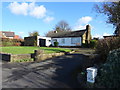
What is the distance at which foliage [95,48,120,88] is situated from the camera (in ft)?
14.9

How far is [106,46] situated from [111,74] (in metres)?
2.67

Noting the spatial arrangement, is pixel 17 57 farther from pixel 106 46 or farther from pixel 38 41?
pixel 38 41

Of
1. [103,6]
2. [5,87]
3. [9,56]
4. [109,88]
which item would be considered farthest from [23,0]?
[103,6]

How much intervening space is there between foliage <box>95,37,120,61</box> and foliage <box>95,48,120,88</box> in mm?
1775

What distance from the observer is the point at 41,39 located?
Answer: 33312 mm

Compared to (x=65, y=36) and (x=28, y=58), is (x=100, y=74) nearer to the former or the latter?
(x=28, y=58)

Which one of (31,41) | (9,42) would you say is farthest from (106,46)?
(9,42)

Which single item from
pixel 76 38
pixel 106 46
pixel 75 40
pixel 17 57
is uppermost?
pixel 76 38

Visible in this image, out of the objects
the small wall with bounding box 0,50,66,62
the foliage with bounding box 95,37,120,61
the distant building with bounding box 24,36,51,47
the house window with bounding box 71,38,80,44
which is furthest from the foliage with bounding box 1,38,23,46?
the foliage with bounding box 95,37,120,61

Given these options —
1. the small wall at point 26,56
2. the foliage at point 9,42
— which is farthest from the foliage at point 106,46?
the foliage at point 9,42

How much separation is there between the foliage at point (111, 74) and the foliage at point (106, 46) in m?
1.78

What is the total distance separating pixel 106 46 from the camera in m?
6.91

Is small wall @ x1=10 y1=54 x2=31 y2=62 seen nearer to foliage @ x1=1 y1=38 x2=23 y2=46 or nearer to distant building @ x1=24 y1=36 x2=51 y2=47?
distant building @ x1=24 y1=36 x2=51 y2=47

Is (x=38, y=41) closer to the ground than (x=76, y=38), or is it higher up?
closer to the ground
